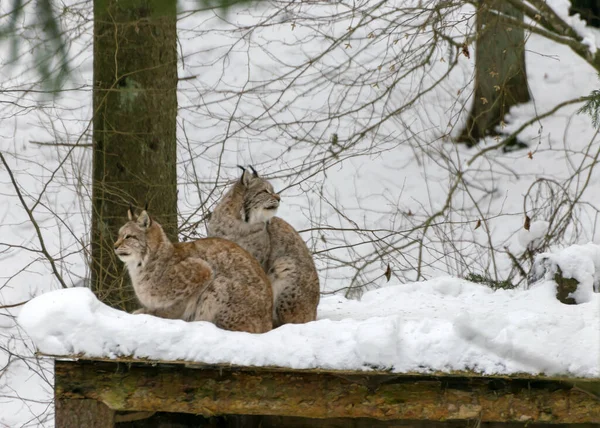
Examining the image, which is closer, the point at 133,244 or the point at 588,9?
the point at 133,244

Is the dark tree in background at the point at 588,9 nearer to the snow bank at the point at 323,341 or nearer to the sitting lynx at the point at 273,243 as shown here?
the sitting lynx at the point at 273,243

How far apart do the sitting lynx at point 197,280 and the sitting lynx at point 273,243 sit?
20.7 inches

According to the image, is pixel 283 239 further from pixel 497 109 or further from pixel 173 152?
pixel 497 109

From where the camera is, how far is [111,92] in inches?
289

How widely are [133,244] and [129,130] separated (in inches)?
101

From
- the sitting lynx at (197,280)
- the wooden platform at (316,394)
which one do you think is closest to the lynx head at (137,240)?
the sitting lynx at (197,280)

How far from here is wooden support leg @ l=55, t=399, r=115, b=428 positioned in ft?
13.3

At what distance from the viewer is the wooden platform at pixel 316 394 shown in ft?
13.4

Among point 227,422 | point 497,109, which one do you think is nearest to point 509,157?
point 497,109

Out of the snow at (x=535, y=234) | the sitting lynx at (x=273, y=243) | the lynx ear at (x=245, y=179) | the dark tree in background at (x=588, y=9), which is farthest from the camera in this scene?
the dark tree in background at (x=588, y=9)

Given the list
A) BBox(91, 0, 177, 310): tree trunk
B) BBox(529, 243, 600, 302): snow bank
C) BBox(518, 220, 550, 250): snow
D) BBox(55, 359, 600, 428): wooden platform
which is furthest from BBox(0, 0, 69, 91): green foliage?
BBox(518, 220, 550, 250): snow

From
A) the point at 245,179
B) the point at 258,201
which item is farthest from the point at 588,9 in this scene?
the point at 258,201

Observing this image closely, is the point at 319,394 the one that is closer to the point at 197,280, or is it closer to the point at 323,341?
the point at 323,341

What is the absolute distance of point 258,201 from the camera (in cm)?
574
